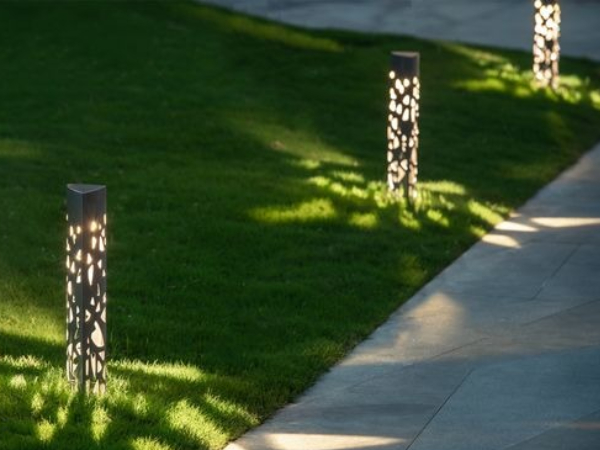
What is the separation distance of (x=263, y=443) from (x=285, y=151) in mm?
7423

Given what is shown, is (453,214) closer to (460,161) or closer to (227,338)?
(460,161)

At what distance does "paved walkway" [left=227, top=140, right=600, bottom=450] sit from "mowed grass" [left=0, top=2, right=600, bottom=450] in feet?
0.72

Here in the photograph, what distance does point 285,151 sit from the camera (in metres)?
14.4

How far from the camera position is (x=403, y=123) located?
41.0 feet

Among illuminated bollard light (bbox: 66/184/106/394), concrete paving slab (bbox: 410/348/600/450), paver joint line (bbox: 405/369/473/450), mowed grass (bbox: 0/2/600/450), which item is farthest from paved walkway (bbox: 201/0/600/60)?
illuminated bollard light (bbox: 66/184/106/394)

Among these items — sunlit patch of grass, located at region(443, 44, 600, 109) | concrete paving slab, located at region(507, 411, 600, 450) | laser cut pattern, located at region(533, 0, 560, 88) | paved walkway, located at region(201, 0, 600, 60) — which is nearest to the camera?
concrete paving slab, located at region(507, 411, 600, 450)

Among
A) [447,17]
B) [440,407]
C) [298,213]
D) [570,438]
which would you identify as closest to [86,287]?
[440,407]

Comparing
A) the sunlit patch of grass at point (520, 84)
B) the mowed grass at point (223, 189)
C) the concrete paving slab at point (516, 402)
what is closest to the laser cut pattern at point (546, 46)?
the sunlit patch of grass at point (520, 84)

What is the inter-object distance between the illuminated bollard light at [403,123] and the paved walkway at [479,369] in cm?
115

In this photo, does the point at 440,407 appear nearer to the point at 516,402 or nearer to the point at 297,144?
the point at 516,402

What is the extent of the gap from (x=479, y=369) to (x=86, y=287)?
90.6 inches

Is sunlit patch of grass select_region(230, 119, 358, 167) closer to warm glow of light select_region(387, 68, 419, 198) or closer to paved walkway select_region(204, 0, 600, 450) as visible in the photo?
warm glow of light select_region(387, 68, 419, 198)

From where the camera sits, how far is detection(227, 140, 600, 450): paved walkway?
23.9ft

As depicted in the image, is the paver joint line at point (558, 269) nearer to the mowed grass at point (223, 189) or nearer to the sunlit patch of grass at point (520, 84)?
the mowed grass at point (223, 189)
